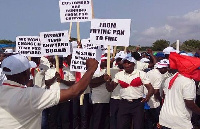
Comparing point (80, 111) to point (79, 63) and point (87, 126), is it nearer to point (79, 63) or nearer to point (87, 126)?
point (87, 126)

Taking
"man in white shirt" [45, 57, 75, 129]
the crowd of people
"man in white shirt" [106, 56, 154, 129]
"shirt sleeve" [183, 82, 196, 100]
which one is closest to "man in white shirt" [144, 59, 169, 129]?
A: the crowd of people

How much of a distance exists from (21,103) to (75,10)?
4.56 meters

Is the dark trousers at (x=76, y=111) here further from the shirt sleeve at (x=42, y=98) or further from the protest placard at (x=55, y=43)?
the shirt sleeve at (x=42, y=98)

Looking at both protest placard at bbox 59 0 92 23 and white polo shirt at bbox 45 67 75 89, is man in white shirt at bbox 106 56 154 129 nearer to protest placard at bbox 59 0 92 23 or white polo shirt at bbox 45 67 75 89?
white polo shirt at bbox 45 67 75 89

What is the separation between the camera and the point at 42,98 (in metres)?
2.96

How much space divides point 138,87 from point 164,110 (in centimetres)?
148

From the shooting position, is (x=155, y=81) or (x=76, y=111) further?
(x=76, y=111)

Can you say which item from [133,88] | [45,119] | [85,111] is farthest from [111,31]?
[45,119]

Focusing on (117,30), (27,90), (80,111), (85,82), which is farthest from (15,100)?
(80,111)

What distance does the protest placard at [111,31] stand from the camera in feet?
18.4

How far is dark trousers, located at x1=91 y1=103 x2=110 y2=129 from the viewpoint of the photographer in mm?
7160

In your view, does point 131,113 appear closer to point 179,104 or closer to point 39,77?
point 179,104

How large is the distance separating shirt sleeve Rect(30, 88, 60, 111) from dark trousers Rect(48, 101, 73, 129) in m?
4.46

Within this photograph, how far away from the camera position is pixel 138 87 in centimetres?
641
